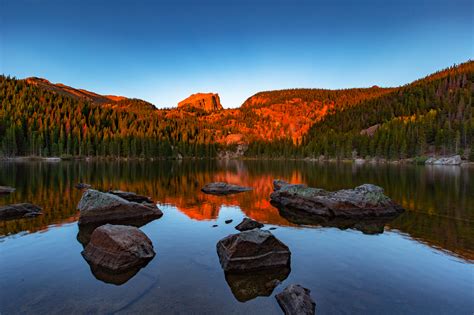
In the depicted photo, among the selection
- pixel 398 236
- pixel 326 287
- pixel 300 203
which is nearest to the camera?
pixel 326 287

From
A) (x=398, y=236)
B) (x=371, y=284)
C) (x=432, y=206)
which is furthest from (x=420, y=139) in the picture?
(x=371, y=284)

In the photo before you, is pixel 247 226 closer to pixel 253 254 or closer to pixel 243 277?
pixel 253 254

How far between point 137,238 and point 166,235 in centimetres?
479

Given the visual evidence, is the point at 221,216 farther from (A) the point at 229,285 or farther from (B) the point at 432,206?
(B) the point at 432,206

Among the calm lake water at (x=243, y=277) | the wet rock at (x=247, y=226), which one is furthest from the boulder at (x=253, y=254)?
the wet rock at (x=247, y=226)

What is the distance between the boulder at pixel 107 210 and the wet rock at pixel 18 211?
4.92 meters

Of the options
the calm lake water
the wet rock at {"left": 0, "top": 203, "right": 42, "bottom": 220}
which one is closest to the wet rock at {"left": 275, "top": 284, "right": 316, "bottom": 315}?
the calm lake water

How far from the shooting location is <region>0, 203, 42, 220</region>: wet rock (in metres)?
24.9

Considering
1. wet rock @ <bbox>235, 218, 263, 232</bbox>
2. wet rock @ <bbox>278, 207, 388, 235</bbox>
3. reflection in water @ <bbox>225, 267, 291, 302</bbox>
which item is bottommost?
wet rock @ <bbox>278, 207, 388, 235</bbox>

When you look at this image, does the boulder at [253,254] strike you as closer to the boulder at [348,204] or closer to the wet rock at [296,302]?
the wet rock at [296,302]

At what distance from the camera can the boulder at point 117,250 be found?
1502 cm

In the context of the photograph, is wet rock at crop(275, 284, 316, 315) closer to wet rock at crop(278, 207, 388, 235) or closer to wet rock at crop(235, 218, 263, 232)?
wet rock at crop(235, 218, 263, 232)

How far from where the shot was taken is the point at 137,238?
16.8 meters

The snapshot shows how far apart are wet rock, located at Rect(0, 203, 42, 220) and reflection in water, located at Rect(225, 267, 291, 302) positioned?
72.0ft
